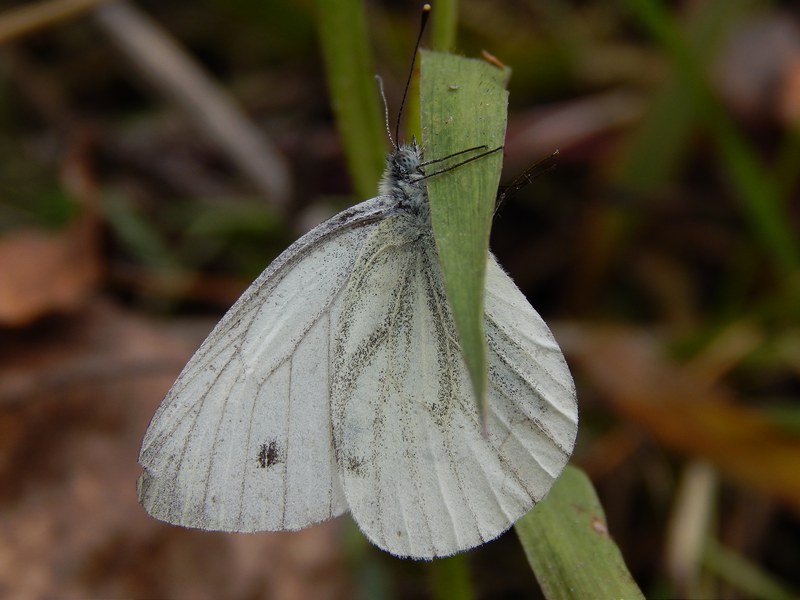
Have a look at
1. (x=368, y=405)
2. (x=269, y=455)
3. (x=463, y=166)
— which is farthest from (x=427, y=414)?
(x=463, y=166)

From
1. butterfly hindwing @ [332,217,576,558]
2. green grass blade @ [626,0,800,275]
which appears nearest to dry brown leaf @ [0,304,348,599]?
butterfly hindwing @ [332,217,576,558]

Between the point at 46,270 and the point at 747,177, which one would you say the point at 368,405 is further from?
the point at 747,177

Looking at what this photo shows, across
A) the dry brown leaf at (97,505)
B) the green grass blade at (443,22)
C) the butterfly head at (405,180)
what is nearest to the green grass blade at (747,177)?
the green grass blade at (443,22)

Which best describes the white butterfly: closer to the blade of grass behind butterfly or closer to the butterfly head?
the butterfly head

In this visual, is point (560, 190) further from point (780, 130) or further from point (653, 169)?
point (780, 130)

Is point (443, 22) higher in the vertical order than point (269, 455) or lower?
higher

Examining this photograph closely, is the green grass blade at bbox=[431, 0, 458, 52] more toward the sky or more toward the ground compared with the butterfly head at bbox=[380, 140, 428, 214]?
more toward the sky

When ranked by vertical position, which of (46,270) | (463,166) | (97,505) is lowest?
(97,505)

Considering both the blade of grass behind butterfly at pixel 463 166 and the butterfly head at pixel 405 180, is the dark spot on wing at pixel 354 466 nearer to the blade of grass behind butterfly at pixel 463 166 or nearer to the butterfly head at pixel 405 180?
the butterfly head at pixel 405 180
